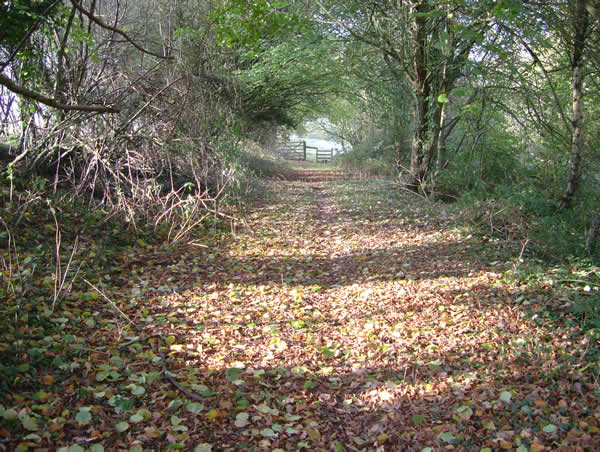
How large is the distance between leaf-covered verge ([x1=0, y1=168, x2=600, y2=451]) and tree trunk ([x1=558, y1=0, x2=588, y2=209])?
239 centimetres

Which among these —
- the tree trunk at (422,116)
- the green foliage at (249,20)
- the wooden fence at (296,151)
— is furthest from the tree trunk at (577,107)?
the wooden fence at (296,151)

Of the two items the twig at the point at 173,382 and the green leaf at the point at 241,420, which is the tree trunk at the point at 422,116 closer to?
the twig at the point at 173,382

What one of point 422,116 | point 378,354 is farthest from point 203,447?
point 422,116

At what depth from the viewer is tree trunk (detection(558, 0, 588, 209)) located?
621cm

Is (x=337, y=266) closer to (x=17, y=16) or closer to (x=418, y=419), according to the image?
(x=418, y=419)

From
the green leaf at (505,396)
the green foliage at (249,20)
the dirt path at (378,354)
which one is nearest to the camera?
the dirt path at (378,354)

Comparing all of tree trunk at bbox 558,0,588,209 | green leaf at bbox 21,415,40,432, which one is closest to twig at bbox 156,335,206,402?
green leaf at bbox 21,415,40,432

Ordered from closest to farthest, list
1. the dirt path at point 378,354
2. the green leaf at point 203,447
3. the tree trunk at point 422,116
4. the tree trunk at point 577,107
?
1. the green leaf at point 203,447
2. the dirt path at point 378,354
3. the tree trunk at point 577,107
4. the tree trunk at point 422,116

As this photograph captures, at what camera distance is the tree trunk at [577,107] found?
245 inches

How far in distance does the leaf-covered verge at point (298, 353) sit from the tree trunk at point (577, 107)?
239 cm

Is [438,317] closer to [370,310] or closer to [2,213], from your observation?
[370,310]

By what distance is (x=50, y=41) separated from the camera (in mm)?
5742

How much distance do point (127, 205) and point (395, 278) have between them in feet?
12.5

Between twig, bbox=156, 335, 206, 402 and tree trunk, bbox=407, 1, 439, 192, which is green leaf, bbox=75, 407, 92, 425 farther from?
tree trunk, bbox=407, 1, 439, 192
